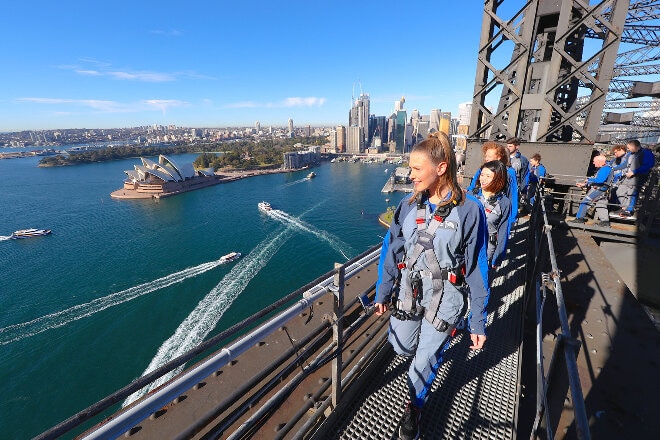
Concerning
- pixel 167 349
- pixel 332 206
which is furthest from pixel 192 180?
pixel 167 349

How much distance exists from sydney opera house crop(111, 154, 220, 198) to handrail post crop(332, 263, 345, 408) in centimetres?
5249

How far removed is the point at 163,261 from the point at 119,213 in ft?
64.1

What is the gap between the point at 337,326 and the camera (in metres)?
1.68

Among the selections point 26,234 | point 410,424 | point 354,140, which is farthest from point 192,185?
point 354,140

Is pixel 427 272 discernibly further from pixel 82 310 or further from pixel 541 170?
pixel 82 310

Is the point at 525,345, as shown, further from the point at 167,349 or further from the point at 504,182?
the point at 167,349

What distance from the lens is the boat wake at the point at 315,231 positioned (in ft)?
87.5

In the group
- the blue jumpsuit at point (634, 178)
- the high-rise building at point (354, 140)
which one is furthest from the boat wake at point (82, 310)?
the high-rise building at point (354, 140)

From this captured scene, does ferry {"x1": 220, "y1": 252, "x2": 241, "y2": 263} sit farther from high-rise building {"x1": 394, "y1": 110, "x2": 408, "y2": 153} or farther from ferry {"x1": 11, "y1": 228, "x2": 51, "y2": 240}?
high-rise building {"x1": 394, "y1": 110, "x2": 408, "y2": 153}

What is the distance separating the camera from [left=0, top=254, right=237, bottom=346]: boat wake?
52.0ft

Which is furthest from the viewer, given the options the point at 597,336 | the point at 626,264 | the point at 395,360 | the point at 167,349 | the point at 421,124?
the point at 421,124

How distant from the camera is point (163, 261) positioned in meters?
24.0

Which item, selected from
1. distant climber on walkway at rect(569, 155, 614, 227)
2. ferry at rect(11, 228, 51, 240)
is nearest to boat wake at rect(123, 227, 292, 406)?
distant climber on walkway at rect(569, 155, 614, 227)

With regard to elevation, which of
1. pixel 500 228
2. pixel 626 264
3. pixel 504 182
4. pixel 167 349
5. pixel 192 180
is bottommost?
pixel 167 349
